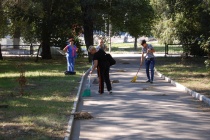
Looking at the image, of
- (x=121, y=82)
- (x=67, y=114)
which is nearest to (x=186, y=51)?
(x=121, y=82)

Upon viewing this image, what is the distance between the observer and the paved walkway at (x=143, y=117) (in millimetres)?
7840

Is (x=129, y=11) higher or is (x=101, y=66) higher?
(x=129, y=11)

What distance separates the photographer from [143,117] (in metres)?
9.52

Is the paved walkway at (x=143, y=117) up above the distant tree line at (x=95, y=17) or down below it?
below

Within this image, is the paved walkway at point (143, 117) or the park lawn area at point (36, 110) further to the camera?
the paved walkway at point (143, 117)

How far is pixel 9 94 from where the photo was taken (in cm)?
1297

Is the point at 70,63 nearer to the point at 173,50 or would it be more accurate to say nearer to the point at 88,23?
the point at 88,23

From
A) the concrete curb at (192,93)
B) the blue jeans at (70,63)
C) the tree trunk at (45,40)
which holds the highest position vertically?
the tree trunk at (45,40)

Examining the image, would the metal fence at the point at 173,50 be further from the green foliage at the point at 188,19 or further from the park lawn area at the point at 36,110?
the park lawn area at the point at 36,110

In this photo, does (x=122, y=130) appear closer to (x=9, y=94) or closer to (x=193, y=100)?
(x=193, y=100)

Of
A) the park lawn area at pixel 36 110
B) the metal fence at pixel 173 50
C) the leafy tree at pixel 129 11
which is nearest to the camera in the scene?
the park lawn area at pixel 36 110

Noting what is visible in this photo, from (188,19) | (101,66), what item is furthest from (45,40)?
(101,66)

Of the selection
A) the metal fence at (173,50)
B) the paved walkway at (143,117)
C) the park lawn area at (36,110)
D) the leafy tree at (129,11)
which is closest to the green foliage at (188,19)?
the leafy tree at (129,11)

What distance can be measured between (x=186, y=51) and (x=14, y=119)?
91.2 feet
